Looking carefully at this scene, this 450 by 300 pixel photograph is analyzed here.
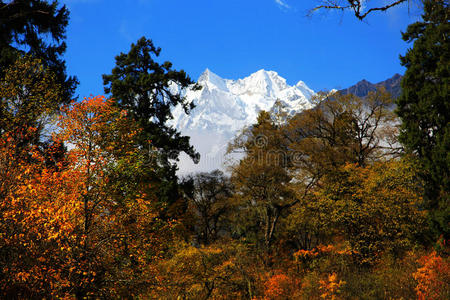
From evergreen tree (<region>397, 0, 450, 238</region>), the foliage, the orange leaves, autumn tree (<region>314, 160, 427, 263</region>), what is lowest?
the orange leaves

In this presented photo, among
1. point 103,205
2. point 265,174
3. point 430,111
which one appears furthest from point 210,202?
point 103,205

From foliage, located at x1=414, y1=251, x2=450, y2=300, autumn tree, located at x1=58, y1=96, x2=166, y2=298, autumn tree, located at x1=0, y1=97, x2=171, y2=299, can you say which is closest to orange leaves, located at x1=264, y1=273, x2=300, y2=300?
foliage, located at x1=414, y1=251, x2=450, y2=300

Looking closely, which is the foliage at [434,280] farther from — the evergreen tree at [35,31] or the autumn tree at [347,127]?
the evergreen tree at [35,31]

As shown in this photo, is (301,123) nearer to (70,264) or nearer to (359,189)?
(359,189)

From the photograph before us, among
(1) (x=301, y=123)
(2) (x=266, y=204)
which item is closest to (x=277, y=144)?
(1) (x=301, y=123)

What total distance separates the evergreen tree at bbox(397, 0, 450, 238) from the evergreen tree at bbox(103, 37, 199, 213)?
14043mm

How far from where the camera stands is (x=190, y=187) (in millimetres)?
24250

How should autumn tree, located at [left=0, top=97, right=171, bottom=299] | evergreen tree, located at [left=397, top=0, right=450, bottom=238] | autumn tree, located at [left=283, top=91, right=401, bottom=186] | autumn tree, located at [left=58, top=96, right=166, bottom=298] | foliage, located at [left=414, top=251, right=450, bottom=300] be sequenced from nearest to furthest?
autumn tree, located at [left=0, top=97, right=171, bottom=299]
autumn tree, located at [left=58, top=96, right=166, bottom=298]
foliage, located at [left=414, top=251, right=450, bottom=300]
evergreen tree, located at [left=397, top=0, right=450, bottom=238]
autumn tree, located at [left=283, top=91, right=401, bottom=186]

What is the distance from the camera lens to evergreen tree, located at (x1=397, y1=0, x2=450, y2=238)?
46.7 ft

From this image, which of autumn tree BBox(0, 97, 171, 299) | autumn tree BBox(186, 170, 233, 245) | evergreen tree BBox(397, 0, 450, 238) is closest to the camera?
autumn tree BBox(0, 97, 171, 299)

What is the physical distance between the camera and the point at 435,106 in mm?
15047

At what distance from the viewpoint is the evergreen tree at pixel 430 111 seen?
14.2m

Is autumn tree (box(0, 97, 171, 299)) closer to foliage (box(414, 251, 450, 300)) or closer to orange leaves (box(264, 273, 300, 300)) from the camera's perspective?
orange leaves (box(264, 273, 300, 300))

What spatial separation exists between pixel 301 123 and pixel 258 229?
10.1 m
